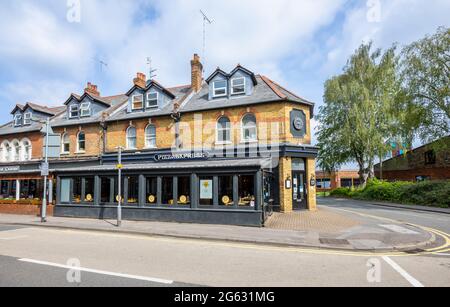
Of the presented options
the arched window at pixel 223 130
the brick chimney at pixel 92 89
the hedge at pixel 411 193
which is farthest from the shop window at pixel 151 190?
the hedge at pixel 411 193

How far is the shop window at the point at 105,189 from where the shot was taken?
16500mm

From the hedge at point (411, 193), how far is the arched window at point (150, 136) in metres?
22.0

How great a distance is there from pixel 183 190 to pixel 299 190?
7405 millimetres

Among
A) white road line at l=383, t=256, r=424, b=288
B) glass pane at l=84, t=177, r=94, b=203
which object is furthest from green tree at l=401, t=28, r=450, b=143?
glass pane at l=84, t=177, r=94, b=203

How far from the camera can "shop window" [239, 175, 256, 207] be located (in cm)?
1351

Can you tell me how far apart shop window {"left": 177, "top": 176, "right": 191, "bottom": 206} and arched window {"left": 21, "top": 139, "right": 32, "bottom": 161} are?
1716cm

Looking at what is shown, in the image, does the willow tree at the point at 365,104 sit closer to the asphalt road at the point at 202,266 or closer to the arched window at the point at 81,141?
the asphalt road at the point at 202,266

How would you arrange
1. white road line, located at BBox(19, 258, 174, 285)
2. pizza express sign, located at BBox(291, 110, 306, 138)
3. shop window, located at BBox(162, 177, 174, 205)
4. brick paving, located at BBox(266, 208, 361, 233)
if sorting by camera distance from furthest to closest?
pizza express sign, located at BBox(291, 110, 306, 138), shop window, located at BBox(162, 177, 174, 205), brick paving, located at BBox(266, 208, 361, 233), white road line, located at BBox(19, 258, 174, 285)

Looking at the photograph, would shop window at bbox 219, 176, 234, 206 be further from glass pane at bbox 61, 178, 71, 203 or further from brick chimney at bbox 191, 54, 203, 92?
brick chimney at bbox 191, 54, 203, 92

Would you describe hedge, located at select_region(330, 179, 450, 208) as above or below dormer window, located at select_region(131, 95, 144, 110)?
below

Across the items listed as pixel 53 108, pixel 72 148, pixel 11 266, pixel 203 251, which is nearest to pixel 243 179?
pixel 203 251

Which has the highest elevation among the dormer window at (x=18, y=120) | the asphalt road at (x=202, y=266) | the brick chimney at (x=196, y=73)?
the brick chimney at (x=196, y=73)

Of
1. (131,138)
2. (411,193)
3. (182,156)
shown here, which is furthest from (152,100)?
(411,193)

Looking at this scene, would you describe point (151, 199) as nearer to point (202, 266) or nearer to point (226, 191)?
point (226, 191)
